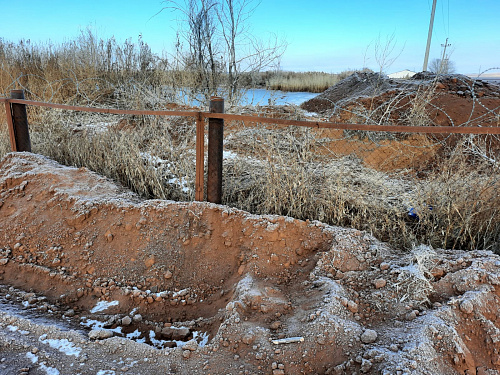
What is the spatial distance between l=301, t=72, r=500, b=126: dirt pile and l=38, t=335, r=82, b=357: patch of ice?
4384 millimetres

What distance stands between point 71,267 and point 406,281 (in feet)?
8.31

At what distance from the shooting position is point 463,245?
3023mm

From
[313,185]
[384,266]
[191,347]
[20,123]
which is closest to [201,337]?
[191,347]

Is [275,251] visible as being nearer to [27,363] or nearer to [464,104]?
[27,363]

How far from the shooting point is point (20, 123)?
4586 millimetres

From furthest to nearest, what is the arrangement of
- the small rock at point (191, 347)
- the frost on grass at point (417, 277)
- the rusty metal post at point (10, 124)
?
the rusty metal post at point (10, 124) < the frost on grass at point (417, 277) < the small rock at point (191, 347)

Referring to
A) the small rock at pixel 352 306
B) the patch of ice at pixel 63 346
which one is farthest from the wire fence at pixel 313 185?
the patch of ice at pixel 63 346

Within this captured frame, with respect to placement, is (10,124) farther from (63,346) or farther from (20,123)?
(63,346)

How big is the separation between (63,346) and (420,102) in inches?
255

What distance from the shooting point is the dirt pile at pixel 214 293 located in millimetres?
1921

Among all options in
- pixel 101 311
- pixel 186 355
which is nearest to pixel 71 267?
pixel 101 311

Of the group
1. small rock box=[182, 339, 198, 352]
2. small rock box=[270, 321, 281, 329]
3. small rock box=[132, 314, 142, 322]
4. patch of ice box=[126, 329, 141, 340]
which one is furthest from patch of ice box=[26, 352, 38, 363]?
small rock box=[270, 321, 281, 329]

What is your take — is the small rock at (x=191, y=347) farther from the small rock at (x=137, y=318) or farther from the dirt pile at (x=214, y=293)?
the small rock at (x=137, y=318)

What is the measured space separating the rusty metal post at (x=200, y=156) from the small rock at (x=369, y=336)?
197 centimetres
